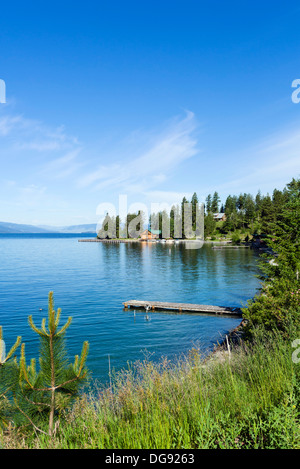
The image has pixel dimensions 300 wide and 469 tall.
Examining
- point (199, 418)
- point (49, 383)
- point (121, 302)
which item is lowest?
point (121, 302)

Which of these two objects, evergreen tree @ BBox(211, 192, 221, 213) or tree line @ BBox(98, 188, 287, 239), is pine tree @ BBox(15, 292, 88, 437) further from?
evergreen tree @ BBox(211, 192, 221, 213)

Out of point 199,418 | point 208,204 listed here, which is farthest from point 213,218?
point 199,418

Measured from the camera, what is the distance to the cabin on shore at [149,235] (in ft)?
499

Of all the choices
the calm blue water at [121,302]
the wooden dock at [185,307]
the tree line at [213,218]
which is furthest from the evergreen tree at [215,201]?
the wooden dock at [185,307]

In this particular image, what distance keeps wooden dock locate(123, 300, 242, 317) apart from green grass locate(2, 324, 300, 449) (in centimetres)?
2238

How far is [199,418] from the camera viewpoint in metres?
3.94

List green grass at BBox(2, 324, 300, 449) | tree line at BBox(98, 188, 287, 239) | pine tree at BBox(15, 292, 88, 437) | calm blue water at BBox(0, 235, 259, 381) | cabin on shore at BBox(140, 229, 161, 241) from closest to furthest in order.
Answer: green grass at BBox(2, 324, 300, 449), pine tree at BBox(15, 292, 88, 437), calm blue water at BBox(0, 235, 259, 381), tree line at BBox(98, 188, 287, 239), cabin on shore at BBox(140, 229, 161, 241)

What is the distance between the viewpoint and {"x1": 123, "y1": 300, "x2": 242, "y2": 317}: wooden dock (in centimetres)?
2756

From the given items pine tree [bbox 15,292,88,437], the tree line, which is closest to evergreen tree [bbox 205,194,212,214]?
the tree line

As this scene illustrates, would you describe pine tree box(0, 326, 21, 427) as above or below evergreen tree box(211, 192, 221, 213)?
below

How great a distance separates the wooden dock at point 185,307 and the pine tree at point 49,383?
24.8 meters

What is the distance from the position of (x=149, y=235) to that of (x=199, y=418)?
150452 mm

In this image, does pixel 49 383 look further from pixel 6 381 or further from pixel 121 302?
pixel 121 302

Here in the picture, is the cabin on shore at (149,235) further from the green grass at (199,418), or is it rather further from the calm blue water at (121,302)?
the green grass at (199,418)
